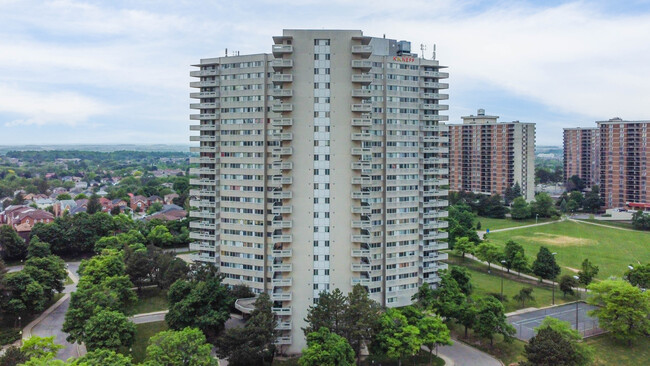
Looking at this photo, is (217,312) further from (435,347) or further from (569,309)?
(569,309)

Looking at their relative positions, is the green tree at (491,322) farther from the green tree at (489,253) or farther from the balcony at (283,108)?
the balcony at (283,108)

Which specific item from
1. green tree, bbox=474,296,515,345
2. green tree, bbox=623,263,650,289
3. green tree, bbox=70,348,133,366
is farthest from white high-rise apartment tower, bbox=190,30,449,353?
green tree, bbox=623,263,650,289

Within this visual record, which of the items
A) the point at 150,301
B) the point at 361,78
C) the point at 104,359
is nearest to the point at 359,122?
the point at 361,78

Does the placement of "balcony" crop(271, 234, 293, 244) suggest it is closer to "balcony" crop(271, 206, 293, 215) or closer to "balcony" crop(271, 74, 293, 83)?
"balcony" crop(271, 206, 293, 215)

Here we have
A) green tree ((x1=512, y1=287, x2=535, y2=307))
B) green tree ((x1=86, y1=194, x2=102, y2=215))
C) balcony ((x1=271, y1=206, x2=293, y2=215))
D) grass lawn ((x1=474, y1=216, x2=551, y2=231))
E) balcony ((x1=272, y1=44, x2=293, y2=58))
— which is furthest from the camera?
grass lawn ((x1=474, y1=216, x2=551, y2=231))

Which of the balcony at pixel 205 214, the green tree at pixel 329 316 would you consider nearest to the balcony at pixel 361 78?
the green tree at pixel 329 316

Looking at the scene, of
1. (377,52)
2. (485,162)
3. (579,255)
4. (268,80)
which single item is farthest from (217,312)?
(485,162)

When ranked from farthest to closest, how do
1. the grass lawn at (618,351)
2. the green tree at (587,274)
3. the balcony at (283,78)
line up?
the green tree at (587,274)
the balcony at (283,78)
the grass lawn at (618,351)
